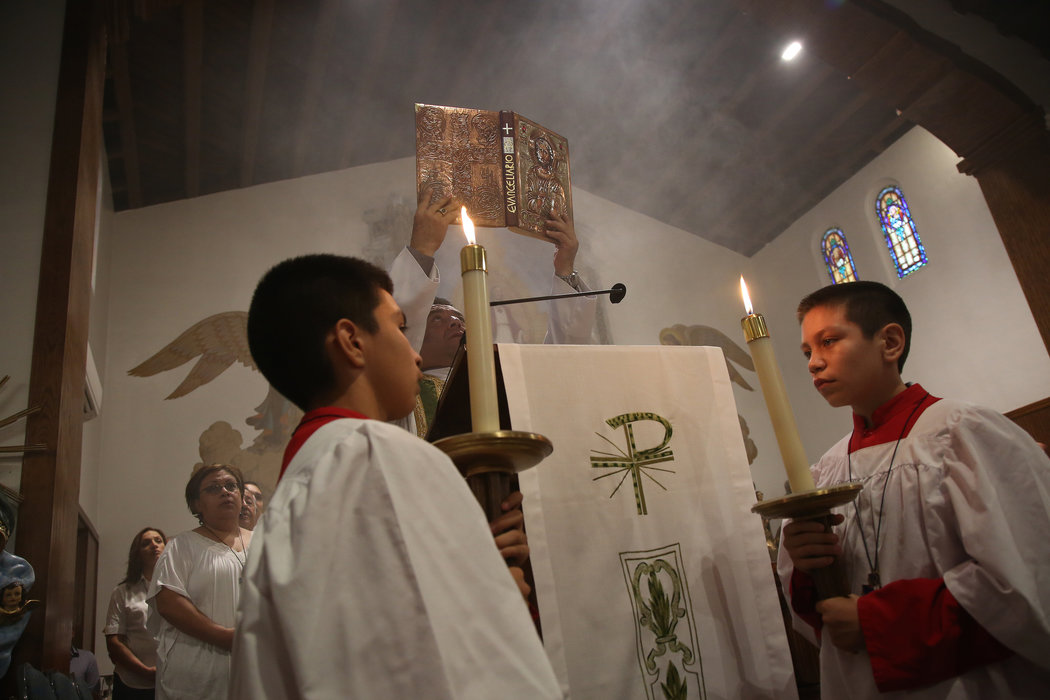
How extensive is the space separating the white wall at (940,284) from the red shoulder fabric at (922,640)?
5.23 m

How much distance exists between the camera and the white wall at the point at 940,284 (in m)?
5.72

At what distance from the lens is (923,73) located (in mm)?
4383

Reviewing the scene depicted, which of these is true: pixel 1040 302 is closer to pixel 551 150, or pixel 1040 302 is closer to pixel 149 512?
pixel 551 150

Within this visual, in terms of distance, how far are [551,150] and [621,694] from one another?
2.03 meters

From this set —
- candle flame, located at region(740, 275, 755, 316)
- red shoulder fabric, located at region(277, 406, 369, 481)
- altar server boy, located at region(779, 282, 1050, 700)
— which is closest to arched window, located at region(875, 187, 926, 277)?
altar server boy, located at region(779, 282, 1050, 700)

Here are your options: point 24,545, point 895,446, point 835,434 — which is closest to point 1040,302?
point 835,434

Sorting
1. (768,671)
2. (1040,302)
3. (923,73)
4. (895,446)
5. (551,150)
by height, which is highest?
(923,73)

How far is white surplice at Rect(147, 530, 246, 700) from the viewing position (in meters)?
2.56

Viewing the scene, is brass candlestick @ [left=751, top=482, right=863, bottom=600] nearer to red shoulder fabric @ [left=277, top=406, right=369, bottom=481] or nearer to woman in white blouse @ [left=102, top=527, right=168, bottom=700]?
red shoulder fabric @ [left=277, top=406, right=369, bottom=481]

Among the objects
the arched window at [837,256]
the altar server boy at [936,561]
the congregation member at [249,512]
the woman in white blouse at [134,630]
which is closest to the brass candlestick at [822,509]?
the altar server boy at [936,561]

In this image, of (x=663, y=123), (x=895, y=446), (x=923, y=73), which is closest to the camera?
(x=895, y=446)

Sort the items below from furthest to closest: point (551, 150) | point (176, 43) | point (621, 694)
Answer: point (176, 43), point (551, 150), point (621, 694)

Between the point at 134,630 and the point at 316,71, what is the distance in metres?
4.00

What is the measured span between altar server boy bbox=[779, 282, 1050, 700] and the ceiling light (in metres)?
5.29
